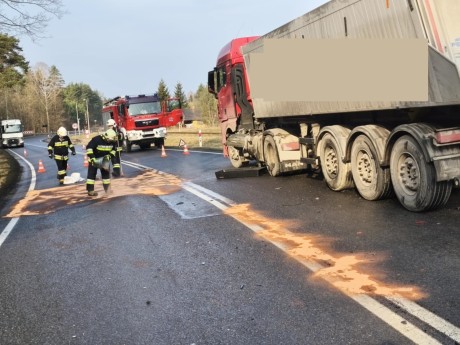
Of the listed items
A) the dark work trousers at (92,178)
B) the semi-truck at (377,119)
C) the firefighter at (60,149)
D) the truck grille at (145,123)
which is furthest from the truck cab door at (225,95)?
the truck grille at (145,123)

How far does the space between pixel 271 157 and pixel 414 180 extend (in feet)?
16.6

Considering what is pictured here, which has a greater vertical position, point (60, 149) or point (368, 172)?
point (60, 149)

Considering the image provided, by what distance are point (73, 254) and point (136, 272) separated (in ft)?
4.13

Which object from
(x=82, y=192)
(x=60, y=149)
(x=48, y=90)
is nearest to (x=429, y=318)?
(x=82, y=192)

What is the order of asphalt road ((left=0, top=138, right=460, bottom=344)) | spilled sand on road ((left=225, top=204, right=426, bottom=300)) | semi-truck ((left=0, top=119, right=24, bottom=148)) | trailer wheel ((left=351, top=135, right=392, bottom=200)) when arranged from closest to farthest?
asphalt road ((left=0, top=138, right=460, bottom=344)) → spilled sand on road ((left=225, top=204, right=426, bottom=300)) → trailer wheel ((left=351, top=135, right=392, bottom=200)) → semi-truck ((left=0, top=119, right=24, bottom=148))

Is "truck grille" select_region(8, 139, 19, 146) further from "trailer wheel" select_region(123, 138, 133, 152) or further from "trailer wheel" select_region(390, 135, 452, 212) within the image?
"trailer wheel" select_region(390, 135, 452, 212)

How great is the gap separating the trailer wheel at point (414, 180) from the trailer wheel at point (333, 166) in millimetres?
1355

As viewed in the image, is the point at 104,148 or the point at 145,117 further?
the point at 145,117

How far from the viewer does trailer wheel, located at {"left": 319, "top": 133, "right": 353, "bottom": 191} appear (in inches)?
311

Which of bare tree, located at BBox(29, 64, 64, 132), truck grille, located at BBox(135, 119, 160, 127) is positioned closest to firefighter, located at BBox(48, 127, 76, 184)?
truck grille, located at BBox(135, 119, 160, 127)

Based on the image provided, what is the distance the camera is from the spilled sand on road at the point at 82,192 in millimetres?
9320

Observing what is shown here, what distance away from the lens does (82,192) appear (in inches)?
437

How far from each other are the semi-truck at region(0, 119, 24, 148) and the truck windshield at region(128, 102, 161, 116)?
25.9m

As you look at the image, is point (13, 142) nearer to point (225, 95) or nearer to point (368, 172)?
point (225, 95)
